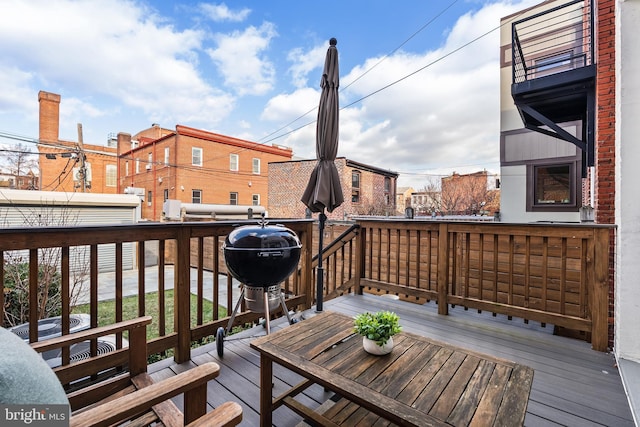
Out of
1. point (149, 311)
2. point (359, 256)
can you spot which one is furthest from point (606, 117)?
point (149, 311)

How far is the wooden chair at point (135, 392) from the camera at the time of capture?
2.96 feet

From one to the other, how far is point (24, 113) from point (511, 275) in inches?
783

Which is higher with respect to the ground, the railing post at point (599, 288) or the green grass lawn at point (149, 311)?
the railing post at point (599, 288)

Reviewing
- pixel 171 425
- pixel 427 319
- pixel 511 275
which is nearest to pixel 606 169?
pixel 511 275

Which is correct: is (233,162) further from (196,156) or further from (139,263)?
(139,263)

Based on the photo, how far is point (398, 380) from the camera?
1.35 meters

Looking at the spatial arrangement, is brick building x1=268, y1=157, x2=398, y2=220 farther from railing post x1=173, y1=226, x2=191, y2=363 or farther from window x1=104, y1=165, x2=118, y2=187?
railing post x1=173, y1=226, x2=191, y2=363

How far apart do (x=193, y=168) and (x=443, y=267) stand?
18.1m

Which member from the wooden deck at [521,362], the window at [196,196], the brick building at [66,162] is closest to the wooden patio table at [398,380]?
the wooden deck at [521,362]

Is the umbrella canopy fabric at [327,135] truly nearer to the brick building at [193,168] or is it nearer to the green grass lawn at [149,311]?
the green grass lawn at [149,311]

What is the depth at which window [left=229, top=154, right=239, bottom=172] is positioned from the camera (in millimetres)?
20730

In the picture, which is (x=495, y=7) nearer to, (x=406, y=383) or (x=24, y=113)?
(x=406, y=383)

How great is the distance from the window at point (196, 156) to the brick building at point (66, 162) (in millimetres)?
Answer: 4379

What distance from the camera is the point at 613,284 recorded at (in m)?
2.57
